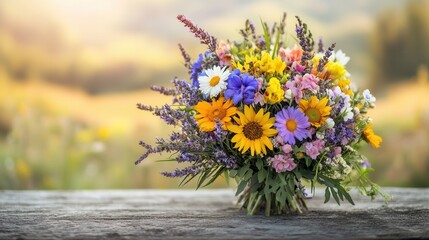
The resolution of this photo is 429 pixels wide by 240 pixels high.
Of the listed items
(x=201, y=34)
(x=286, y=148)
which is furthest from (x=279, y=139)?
(x=201, y=34)

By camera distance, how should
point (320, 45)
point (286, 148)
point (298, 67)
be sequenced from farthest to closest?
1. point (320, 45)
2. point (298, 67)
3. point (286, 148)

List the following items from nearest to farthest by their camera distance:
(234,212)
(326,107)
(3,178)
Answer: (326,107) < (234,212) < (3,178)

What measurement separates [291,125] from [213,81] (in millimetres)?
228

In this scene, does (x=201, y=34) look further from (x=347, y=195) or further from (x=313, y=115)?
(x=347, y=195)

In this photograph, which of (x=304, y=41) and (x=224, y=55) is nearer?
(x=304, y=41)

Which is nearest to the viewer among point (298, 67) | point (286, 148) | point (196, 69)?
point (286, 148)

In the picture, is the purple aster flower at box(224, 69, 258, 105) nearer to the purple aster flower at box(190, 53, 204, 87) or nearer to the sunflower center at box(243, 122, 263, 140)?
the sunflower center at box(243, 122, 263, 140)

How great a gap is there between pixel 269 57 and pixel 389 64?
2.37 meters

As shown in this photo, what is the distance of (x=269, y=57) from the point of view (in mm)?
Result: 1748

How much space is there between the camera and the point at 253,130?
1677mm

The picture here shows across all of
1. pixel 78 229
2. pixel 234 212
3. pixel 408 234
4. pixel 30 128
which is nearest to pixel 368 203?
pixel 234 212

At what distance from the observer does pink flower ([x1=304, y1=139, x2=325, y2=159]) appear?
167 centimetres

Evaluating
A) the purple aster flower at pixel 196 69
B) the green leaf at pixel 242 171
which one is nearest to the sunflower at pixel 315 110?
the green leaf at pixel 242 171

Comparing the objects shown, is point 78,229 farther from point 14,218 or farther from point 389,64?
point 389,64
